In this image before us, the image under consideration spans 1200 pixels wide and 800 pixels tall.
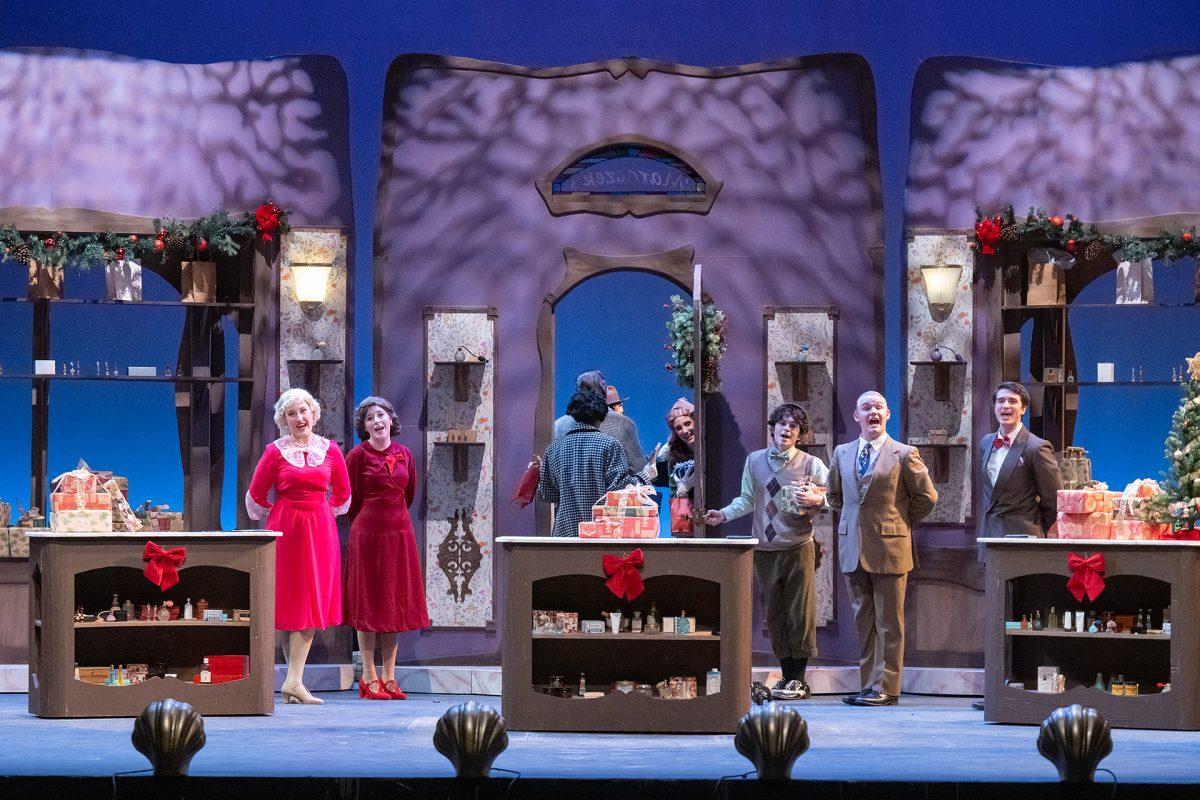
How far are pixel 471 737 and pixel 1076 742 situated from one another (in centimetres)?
194

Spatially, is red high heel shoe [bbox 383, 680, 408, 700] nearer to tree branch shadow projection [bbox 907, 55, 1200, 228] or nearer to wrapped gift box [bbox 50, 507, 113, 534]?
wrapped gift box [bbox 50, 507, 113, 534]

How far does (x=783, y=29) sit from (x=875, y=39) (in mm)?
574

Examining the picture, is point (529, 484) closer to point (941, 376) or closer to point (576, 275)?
point (576, 275)

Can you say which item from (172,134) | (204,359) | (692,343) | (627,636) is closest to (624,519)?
(627,636)

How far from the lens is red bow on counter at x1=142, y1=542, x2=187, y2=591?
8.07 meters

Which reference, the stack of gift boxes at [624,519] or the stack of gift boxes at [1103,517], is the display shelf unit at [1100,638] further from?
the stack of gift boxes at [624,519]

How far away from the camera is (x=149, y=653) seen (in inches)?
338

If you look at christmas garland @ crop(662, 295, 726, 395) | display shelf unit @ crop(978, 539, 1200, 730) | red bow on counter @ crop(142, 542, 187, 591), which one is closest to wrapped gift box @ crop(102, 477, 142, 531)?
red bow on counter @ crop(142, 542, 187, 591)

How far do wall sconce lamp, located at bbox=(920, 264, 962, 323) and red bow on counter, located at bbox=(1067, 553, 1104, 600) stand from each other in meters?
2.55

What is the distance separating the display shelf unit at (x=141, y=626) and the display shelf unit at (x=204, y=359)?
1675 millimetres

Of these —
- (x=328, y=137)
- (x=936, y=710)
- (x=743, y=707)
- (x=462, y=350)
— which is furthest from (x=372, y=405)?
(x=936, y=710)

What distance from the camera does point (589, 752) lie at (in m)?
6.89

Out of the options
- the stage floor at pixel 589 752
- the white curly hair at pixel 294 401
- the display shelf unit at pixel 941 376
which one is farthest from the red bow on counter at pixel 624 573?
the display shelf unit at pixel 941 376

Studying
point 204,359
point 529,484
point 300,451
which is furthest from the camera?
point 204,359
